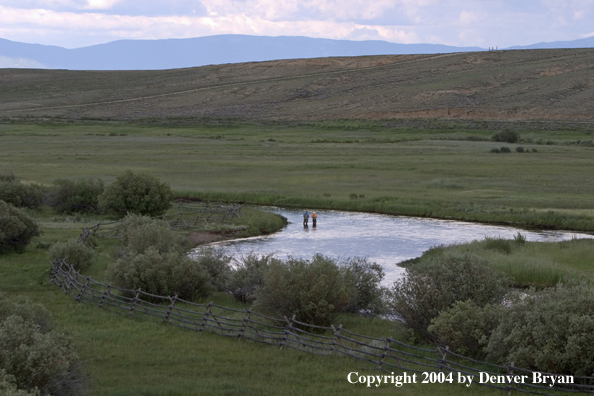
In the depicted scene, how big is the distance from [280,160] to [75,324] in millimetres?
41281

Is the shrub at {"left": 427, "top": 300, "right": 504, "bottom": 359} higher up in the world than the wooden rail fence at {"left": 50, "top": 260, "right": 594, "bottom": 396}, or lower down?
higher up

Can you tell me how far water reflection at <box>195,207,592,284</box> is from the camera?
27500 mm

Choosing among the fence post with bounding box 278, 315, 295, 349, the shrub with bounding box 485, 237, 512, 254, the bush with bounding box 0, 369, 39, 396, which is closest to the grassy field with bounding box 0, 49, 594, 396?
the fence post with bounding box 278, 315, 295, 349

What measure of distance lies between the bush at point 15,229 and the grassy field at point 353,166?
16131 mm

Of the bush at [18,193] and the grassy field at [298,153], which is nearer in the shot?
the grassy field at [298,153]

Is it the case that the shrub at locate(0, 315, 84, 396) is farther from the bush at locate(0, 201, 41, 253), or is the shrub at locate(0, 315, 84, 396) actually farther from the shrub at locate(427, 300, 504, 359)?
the bush at locate(0, 201, 41, 253)

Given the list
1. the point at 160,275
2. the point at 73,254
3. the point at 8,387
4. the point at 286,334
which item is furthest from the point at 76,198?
the point at 8,387

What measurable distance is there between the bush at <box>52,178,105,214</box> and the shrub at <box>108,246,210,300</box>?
1883 cm

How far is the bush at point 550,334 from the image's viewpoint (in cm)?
1102

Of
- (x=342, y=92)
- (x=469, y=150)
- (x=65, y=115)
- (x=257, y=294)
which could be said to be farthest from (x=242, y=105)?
(x=257, y=294)

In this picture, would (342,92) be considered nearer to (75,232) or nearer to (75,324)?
(75,232)

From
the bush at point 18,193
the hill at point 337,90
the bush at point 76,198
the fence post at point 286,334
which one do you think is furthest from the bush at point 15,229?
the hill at point 337,90

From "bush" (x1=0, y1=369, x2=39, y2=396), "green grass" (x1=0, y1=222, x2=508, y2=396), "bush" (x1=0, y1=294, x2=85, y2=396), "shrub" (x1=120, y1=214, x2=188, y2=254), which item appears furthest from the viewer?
"shrub" (x1=120, y1=214, x2=188, y2=254)

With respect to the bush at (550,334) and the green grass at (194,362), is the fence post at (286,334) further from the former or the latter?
the bush at (550,334)
